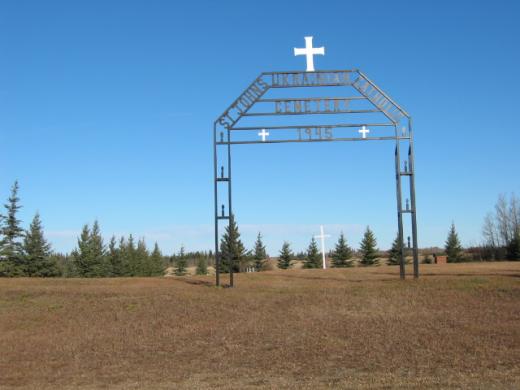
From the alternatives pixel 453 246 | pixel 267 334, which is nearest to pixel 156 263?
pixel 453 246

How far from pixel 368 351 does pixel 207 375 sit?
351 cm

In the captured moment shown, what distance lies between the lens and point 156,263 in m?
79.9

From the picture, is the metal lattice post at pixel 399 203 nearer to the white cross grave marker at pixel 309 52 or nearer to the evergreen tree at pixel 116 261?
the white cross grave marker at pixel 309 52

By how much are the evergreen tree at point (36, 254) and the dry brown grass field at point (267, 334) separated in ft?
105

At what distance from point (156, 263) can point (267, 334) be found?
68.3m

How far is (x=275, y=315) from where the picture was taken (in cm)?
1549

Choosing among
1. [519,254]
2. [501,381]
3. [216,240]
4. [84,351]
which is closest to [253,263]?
[519,254]

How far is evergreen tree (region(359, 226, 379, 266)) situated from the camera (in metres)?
60.5

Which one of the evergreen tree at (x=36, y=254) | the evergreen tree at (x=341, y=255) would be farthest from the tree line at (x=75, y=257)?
the evergreen tree at (x=341, y=255)

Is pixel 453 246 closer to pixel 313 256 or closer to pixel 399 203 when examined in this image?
pixel 313 256

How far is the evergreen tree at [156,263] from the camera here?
76.0 m

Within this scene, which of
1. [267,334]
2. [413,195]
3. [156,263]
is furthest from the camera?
[156,263]

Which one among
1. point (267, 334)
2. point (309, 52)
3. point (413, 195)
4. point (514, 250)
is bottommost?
point (267, 334)

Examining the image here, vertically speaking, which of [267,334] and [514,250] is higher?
[514,250]
